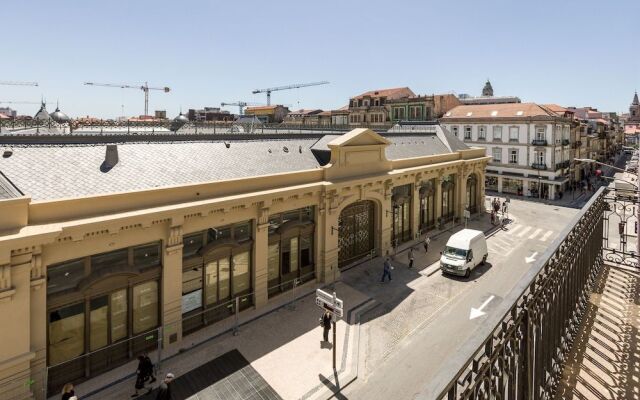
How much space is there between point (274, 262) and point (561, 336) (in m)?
16.1

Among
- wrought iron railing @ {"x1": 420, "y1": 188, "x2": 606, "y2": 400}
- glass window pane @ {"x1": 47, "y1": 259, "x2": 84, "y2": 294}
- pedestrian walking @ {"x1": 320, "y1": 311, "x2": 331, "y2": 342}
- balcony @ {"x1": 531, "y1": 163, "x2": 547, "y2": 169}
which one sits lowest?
pedestrian walking @ {"x1": 320, "y1": 311, "x2": 331, "y2": 342}

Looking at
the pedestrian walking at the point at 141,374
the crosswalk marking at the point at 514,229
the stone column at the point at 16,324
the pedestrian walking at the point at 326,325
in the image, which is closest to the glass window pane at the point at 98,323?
the stone column at the point at 16,324

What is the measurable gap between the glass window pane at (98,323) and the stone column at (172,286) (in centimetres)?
216

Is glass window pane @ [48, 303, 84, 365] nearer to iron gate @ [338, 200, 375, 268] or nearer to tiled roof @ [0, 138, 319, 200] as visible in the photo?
tiled roof @ [0, 138, 319, 200]

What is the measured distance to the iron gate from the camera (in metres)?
25.2

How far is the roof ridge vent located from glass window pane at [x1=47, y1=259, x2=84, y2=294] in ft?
14.9

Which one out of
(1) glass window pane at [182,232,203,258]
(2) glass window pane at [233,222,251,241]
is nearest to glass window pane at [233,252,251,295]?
(2) glass window pane at [233,222,251,241]

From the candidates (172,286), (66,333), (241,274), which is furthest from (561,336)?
(66,333)

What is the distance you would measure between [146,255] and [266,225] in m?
5.91

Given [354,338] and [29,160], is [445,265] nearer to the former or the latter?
[354,338]

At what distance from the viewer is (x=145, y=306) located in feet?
52.9

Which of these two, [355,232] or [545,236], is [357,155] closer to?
[355,232]

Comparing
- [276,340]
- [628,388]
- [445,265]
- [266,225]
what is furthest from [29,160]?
[445,265]

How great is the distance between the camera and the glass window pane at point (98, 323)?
14624mm
